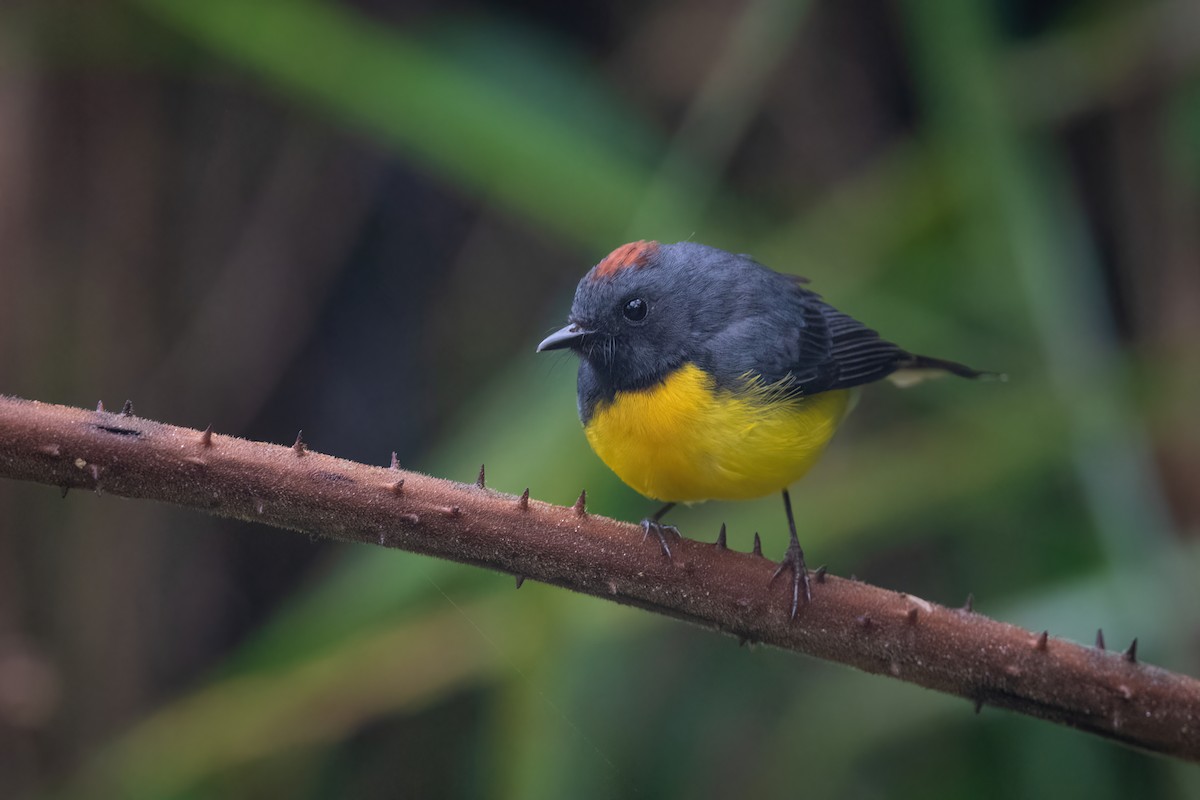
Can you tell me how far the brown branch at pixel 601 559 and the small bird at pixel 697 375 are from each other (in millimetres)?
286

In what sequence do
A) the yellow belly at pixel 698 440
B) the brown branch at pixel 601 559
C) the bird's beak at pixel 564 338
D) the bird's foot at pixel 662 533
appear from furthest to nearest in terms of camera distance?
the bird's beak at pixel 564 338 < the yellow belly at pixel 698 440 < the bird's foot at pixel 662 533 < the brown branch at pixel 601 559

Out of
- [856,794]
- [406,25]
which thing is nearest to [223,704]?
[856,794]

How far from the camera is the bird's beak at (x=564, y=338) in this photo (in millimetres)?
2728

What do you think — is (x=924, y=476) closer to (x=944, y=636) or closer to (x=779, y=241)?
(x=779, y=241)

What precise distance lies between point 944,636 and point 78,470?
1510mm

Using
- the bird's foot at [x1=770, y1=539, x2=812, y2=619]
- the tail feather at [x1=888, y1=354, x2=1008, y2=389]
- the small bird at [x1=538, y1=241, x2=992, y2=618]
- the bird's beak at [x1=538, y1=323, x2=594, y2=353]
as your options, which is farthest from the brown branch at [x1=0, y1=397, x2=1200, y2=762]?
the tail feather at [x1=888, y1=354, x2=1008, y2=389]

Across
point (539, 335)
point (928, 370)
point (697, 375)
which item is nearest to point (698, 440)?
point (697, 375)

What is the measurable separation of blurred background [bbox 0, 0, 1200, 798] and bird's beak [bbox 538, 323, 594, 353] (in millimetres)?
526

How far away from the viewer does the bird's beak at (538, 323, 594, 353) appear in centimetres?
273

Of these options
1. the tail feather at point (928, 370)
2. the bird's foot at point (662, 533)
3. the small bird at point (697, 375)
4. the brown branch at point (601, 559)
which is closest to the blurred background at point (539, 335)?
the tail feather at point (928, 370)

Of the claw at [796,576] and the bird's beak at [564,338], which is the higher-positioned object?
the bird's beak at [564,338]

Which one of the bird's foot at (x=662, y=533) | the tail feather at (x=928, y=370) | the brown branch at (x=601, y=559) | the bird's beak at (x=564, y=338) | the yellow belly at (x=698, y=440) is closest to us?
the brown branch at (x=601, y=559)

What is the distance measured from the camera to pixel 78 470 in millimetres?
1724

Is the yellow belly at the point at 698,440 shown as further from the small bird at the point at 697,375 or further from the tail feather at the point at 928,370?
the tail feather at the point at 928,370
